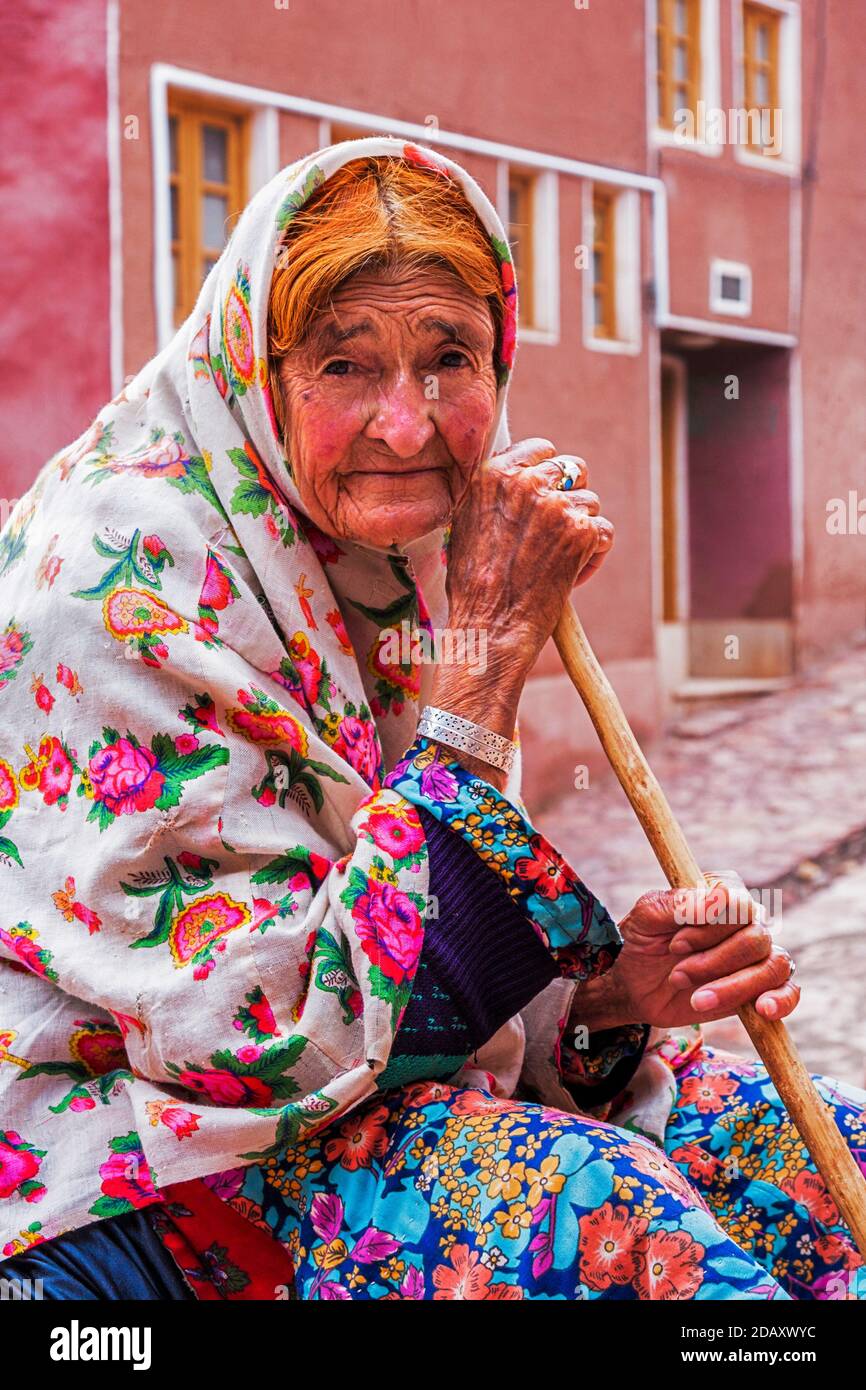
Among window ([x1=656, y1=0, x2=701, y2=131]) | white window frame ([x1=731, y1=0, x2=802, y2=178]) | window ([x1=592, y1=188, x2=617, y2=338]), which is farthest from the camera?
white window frame ([x1=731, y1=0, x2=802, y2=178])

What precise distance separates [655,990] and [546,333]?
20.6 feet

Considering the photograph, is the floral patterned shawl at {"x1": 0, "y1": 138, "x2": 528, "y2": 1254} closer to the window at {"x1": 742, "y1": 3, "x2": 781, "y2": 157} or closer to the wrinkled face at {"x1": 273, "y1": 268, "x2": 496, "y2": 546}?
the wrinkled face at {"x1": 273, "y1": 268, "x2": 496, "y2": 546}

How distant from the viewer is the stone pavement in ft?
16.7

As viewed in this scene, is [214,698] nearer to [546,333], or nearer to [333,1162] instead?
[333,1162]

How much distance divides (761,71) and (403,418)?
8.23m

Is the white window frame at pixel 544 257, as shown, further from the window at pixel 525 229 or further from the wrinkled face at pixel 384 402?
the wrinkled face at pixel 384 402

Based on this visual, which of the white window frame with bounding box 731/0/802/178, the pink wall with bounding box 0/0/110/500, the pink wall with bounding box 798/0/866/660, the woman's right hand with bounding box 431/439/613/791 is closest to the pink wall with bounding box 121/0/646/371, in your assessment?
the pink wall with bounding box 0/0/110/500

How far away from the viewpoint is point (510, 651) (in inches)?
56.3

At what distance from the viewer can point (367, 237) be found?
1.46 meters

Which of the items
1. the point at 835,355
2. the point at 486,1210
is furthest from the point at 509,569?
the point at 835,355

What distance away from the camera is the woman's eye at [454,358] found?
59.3 inches

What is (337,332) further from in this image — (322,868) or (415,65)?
(415,65)

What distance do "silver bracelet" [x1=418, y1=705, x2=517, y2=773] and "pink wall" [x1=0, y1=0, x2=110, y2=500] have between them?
4156 millimetres
